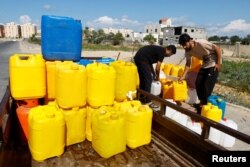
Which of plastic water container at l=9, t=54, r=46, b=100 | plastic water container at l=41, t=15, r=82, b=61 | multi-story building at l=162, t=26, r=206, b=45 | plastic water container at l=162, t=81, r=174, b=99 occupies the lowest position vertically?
plastic water container at l=162, t=81, r=174, b=99

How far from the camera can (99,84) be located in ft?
10.4

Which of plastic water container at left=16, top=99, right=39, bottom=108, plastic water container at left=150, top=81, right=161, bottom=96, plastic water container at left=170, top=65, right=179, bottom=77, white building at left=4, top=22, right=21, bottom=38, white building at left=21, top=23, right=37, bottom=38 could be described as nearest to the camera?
plastic water container at left=16, top=99, right=39, bottom=108

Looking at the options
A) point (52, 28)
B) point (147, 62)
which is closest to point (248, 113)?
point (147, 62)

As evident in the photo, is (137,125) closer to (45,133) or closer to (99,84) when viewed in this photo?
(99,84)

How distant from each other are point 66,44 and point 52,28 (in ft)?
1.07

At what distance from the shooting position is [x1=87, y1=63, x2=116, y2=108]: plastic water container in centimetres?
315

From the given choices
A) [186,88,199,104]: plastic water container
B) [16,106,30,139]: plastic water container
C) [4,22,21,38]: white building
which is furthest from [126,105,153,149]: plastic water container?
[4,22,21,38]: white building

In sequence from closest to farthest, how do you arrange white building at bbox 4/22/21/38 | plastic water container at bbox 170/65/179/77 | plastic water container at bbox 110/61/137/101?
plastic water container at bbox 110/61/137/101
plastic water container at bbox 170/65/179/77
white building at bbox 4/22/21/38

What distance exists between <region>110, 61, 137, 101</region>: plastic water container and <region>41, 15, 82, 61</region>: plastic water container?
83cm

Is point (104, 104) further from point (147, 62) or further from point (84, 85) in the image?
point (147, 62)

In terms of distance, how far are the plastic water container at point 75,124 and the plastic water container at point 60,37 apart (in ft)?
4.03

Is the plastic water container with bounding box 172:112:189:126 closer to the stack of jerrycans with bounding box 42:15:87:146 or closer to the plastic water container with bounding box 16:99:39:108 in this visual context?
the stack of jerrycans with bounding box 42:15:87:146

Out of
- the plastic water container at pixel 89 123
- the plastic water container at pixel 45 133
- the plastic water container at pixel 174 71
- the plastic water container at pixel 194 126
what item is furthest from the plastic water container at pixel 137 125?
the plastic water container at pixel 174 71

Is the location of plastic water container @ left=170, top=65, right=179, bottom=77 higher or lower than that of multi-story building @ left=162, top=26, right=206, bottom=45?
lower
